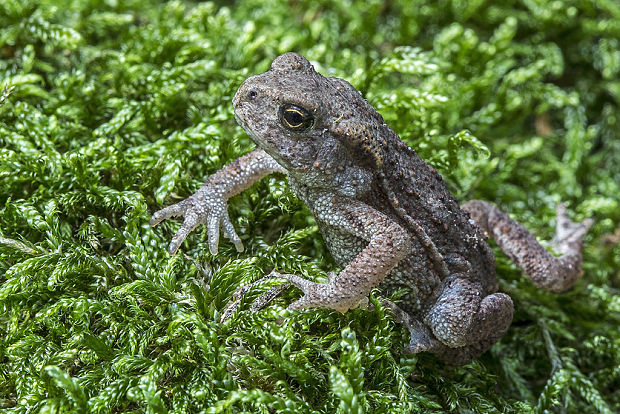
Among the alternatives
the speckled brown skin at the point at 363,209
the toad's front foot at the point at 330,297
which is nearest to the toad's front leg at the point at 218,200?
the speckled brown skin at the point at 363,209

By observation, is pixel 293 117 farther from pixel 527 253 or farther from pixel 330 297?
pixel 527 253

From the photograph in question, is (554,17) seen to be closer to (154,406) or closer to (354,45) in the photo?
(354,45)

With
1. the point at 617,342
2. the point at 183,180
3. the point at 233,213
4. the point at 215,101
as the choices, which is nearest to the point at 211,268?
the point at 233,213

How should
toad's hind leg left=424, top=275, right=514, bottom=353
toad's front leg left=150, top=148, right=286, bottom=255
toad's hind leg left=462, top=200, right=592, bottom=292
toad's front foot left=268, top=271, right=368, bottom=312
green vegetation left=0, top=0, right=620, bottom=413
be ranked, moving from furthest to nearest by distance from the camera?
toad's hind leg left=462, top=200, right=592, bottom=292 < toad's front leg left=150, top=148, right=286, bottom=255 < toad's hind leg left=424, top=275, right=514, bottom=353 < toad's front foot left=268, top=271, right=368, bottom=312 < green vegetation left=0, top=0, right=620, bottom=413

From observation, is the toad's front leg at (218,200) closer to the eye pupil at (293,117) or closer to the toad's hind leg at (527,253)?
the eye pupil at (293,117)

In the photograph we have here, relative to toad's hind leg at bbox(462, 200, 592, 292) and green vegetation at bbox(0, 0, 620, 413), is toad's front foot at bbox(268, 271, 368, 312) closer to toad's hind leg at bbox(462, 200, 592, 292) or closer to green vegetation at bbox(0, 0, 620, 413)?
green vegetation at bbox(0, 0, 620, 413)

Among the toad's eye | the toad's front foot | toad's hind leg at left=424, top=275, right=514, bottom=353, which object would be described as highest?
the toad's eye

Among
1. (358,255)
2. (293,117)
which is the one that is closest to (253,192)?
(293,117)

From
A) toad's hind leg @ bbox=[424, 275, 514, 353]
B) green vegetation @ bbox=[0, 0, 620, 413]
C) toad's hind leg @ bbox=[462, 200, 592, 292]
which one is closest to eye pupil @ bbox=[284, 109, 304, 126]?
green vegetation @ bbox=[0, 0, 620, 413]
